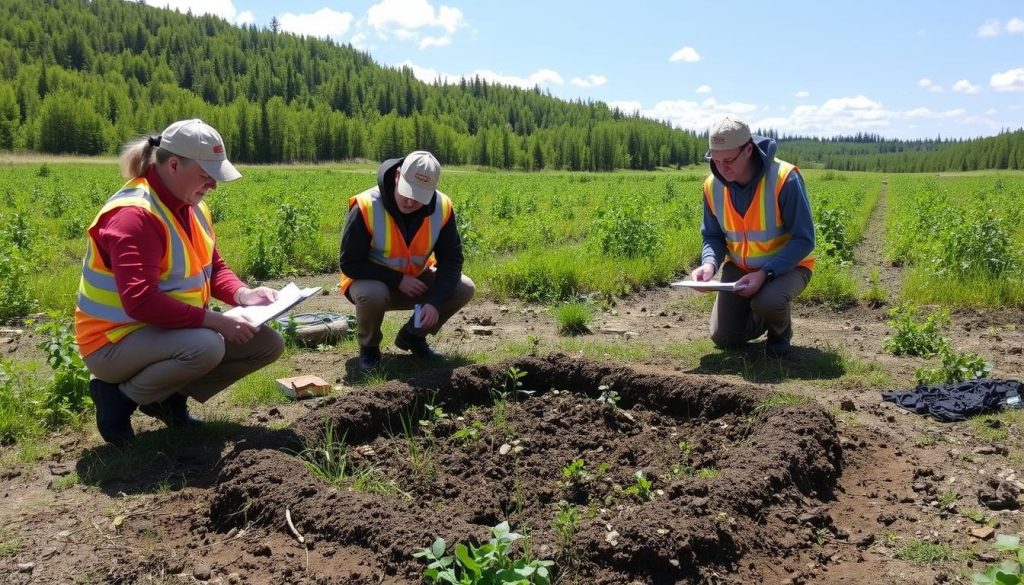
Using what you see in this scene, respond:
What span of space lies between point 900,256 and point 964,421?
7802 mm

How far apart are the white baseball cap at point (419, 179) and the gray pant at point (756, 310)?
264 centimetres

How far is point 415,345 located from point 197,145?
2.48 m

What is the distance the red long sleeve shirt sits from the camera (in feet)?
11.9

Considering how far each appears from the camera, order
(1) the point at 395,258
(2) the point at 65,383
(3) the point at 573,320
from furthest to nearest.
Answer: (3) the point at 573,320 < (1) the point at 395,258 < (2) the point at 65,383

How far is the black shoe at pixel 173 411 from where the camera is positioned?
426 centimetres

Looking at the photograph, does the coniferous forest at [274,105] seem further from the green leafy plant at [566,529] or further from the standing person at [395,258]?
the green leafy plant at [566,529]

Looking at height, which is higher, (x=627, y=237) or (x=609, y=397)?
(x=627, y=237)

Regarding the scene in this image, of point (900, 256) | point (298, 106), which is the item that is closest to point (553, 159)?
point (298, 106)

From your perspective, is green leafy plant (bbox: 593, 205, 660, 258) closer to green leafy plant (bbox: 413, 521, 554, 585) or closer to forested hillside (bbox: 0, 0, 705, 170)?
green leafy plant (bbox: 413, 521, 554, 585)

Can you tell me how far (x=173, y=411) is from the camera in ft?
14.3

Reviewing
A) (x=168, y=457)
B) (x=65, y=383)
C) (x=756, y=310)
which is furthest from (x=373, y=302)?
(x=756, y=310)

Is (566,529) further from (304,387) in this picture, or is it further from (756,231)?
(756,231)

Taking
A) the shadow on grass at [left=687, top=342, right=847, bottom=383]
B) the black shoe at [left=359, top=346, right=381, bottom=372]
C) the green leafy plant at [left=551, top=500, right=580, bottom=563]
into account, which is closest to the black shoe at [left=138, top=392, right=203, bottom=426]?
the black shoe at [left=359, top=346, right=381, bottom=372]

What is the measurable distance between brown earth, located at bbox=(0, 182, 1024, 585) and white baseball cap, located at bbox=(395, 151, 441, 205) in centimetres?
129
